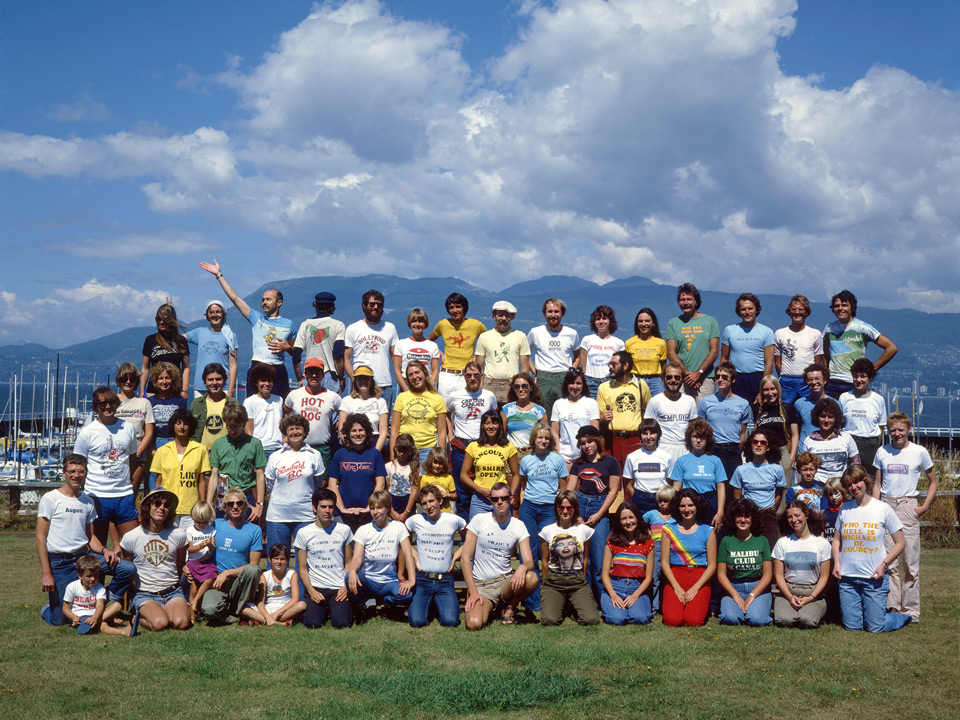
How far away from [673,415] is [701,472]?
41.6 inches

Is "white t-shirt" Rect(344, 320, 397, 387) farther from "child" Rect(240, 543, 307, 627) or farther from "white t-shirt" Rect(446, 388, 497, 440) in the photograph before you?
"child" Rect(240, 543, 307, 627)

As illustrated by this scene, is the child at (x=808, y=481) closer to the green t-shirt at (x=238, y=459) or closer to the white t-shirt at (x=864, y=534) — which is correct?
the white t-shirt at (x=864, y=534)

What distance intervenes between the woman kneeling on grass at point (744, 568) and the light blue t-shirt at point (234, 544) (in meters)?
5.20

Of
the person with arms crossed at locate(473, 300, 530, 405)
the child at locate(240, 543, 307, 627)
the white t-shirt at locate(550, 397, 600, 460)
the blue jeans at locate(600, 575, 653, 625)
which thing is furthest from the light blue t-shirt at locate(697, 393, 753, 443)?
the child at locate(240, 543, 307, 627)

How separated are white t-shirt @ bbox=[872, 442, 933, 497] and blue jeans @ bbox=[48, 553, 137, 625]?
852 cm

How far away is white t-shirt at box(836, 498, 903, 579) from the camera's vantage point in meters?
8.55

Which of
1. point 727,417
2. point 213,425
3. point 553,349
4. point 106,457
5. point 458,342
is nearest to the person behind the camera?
point 106,457

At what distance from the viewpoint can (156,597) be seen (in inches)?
346

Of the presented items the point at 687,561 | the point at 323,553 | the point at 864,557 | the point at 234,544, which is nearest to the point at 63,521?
the point at 234,544

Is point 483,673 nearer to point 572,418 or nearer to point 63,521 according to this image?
point 572,418

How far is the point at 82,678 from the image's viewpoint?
23.2ft

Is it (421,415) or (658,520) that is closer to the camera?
(658,520)

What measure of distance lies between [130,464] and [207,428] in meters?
0.98

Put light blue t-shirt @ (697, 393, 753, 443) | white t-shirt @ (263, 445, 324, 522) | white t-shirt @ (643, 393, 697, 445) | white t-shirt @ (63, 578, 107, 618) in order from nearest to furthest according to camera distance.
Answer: white t-shirt @ (63, 578, 107, 618) < white t-shirt @ (263, 445, 324, 522) < light blue t-shirt @ (697, 393, 753, 443) < white t-shirt @ (643, 393, 697, 445)
